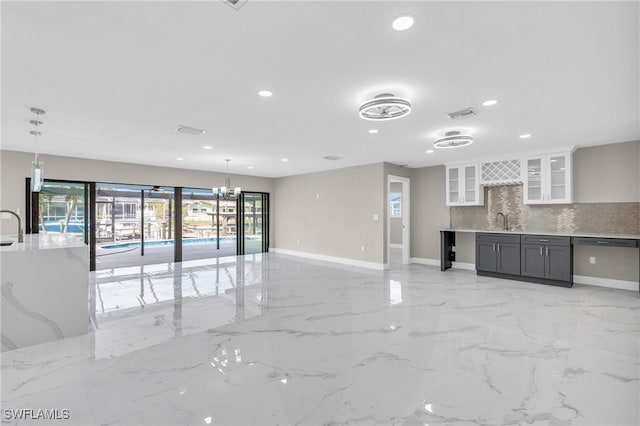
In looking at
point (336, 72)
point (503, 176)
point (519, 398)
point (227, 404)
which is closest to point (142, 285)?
point (227, 404)

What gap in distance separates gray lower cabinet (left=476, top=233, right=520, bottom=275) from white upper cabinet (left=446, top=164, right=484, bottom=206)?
2.88 ft

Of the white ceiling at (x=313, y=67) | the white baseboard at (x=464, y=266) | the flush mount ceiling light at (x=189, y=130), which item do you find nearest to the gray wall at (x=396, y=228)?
the white baseboard at (x=464, y=266)

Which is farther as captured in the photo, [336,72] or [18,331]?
[18,331]

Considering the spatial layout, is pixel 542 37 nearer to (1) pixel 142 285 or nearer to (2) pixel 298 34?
(2) pixel 298 34

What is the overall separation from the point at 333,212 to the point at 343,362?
5582 millimetres

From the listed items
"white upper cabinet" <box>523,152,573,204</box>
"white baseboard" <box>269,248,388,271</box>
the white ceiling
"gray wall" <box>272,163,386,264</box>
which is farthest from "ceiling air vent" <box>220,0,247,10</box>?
"white upper cabinet" <box>523,152,573,204</box>

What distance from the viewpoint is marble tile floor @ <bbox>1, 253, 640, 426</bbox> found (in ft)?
6.41

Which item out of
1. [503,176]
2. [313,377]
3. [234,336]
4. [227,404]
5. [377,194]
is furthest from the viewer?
[377,194]

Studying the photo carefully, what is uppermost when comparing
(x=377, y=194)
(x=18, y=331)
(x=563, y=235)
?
(x=377, y=194)

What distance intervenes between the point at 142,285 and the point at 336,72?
4.97 metres

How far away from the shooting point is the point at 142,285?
5.32 metres

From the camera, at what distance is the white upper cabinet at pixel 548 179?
5.38 m

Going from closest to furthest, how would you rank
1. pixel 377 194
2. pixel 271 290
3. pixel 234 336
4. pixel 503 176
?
1. pixel 234 336
2. pixel 271 290
3. pixel 503 176
4. pixel 377 194

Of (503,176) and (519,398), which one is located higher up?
(503,176)
